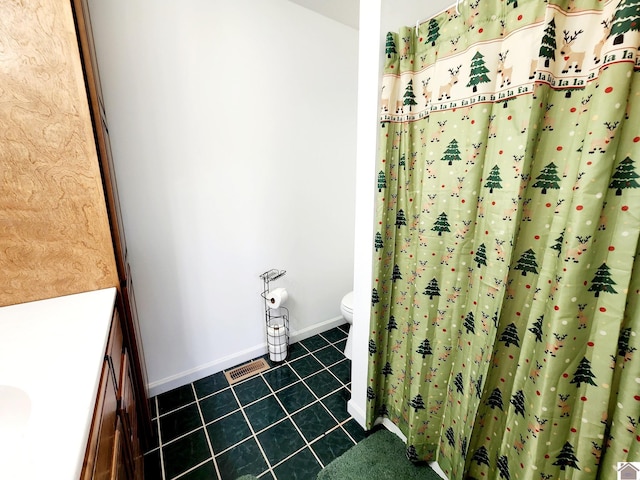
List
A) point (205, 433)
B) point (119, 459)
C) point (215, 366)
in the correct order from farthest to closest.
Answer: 1. point (215, 366)
2. point (205, 433)
3. point (119, 459)

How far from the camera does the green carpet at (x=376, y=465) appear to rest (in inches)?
53.0

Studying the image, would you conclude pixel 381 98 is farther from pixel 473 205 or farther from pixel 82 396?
pixel 82 396

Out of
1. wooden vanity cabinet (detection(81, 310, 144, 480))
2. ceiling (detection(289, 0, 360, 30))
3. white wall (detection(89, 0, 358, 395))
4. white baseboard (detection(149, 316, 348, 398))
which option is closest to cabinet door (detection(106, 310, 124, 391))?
wooden vanity cabinet (detection(81, 310, 144, 480))

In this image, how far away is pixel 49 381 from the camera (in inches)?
28.0

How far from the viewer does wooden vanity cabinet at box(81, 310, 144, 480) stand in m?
0.63

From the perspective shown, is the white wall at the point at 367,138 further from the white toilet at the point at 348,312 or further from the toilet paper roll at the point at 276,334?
the toilet paper roll at the point at 276,334

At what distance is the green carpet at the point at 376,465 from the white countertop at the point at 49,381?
46.5 inches

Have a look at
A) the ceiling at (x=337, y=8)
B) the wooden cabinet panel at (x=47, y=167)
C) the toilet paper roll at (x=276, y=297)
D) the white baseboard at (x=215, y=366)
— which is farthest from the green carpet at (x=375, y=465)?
the ceiling at (x=337, y=8)

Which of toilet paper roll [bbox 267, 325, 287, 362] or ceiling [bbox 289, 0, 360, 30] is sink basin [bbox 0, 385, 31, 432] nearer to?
toilet paper roll [bbox 267, 325, 287, 362]

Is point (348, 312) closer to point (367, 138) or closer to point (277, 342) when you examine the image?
point (277, 342)

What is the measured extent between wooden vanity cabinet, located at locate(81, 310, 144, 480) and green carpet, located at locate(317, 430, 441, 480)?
2.93 feet

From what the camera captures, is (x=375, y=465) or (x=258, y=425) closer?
(x=375, y=465)

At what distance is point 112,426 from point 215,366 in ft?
4.16

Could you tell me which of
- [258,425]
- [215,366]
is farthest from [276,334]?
[258,425]
